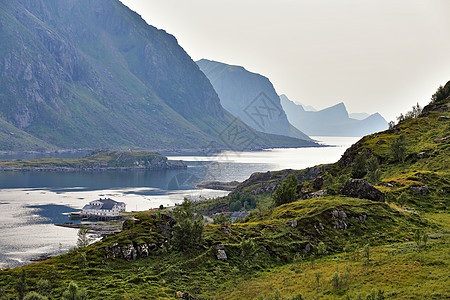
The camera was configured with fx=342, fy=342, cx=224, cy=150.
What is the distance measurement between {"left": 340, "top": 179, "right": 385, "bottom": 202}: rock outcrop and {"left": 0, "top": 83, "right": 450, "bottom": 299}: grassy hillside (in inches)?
106

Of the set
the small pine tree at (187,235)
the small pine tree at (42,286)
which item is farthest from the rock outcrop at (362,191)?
the small pine tree at (42,286)

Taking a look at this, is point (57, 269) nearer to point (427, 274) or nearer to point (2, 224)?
point (427, 274)

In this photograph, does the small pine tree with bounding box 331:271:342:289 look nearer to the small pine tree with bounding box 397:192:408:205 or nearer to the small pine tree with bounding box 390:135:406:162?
the small pine tree with bounding box 397:192:408:205

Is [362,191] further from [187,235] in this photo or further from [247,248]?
[187,235]

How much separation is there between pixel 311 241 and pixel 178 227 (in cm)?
2665

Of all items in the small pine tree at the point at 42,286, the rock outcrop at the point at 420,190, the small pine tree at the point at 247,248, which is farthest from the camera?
the rock outcrop at the point at 420,190

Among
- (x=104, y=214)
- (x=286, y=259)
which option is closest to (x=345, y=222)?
(x=286, y=259)

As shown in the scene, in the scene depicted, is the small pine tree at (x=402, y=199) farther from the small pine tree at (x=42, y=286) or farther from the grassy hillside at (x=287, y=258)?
the small pine tree at (x=42, y=286)

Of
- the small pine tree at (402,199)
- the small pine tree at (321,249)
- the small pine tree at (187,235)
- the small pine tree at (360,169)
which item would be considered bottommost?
the small pine tree at (321,249)

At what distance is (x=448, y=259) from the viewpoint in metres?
47.5

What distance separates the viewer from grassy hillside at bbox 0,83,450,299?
154 ft

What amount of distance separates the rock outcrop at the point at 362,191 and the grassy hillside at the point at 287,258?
2.70 m

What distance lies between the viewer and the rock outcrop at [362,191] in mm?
83562

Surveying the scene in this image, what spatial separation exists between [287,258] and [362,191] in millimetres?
32072
